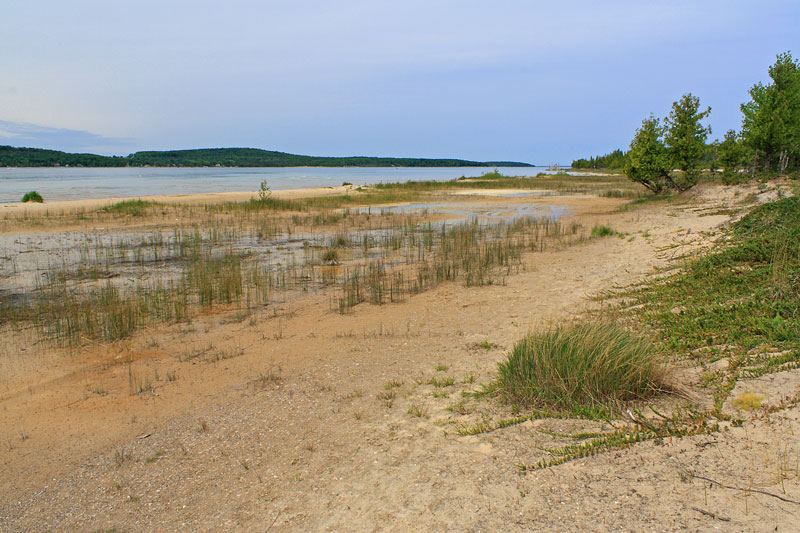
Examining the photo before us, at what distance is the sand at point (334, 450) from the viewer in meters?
2.99

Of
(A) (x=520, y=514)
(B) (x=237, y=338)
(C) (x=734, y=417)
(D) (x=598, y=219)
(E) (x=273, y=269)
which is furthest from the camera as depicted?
(D) (x=598, y=219)

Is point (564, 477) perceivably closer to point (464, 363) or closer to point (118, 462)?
point (464, 363)

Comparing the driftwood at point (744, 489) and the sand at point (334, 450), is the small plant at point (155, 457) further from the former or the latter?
the driftwood at point (744, 489)

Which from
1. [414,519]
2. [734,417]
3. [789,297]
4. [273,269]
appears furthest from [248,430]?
[273,269]

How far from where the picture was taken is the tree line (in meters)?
20.3

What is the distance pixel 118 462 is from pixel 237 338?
3.05m

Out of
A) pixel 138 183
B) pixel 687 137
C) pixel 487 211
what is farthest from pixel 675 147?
pixel 138 183

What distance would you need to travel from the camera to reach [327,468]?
3.75 m

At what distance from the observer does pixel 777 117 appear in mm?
20016

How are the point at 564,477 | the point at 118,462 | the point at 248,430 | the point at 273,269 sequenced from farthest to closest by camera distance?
the point at 273,269 < the point at 248,430 < the point at 118,462 < the point at 564,477

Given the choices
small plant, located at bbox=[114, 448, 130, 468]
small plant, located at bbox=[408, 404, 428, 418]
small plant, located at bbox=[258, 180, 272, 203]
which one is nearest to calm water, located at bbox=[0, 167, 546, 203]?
small plant, located at bbox=[258, 180, 272, 203]

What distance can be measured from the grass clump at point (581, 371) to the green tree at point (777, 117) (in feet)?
69.3

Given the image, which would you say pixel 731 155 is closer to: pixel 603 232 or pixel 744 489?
pixel 603 232

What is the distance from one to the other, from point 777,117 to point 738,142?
2.34 m
